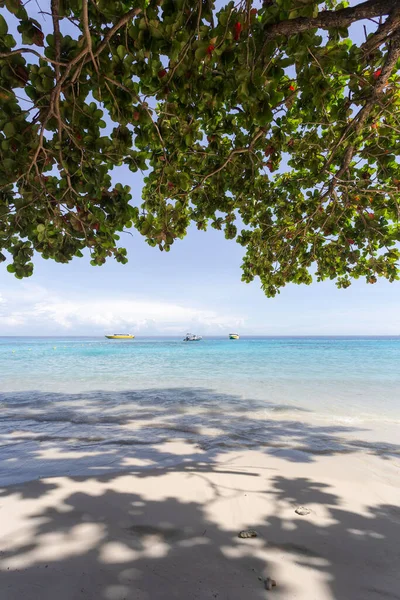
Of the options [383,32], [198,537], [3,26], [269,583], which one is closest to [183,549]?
[198,537]

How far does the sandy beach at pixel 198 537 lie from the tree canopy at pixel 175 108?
266cm

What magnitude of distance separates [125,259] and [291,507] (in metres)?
3.46

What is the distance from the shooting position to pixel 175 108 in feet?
10.6

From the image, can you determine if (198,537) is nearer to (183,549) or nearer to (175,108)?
(183,549)

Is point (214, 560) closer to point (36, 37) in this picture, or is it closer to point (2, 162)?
point (2, 162)

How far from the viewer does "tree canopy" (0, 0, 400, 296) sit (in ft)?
7.31

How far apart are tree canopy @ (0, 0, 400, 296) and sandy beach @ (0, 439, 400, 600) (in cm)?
266

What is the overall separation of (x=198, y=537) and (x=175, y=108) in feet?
13.6

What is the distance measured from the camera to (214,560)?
204 cm

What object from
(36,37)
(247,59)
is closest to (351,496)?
(247,59)

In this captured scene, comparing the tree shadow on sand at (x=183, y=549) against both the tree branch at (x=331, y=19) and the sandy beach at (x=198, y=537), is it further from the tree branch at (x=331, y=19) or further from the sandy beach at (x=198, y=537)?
the tree branch at (x=331, y=19)

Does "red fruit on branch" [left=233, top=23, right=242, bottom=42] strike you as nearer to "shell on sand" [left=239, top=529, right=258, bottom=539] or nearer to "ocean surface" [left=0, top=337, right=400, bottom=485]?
"shell on sand" [left=239, top=529, right=258, bottom=539]

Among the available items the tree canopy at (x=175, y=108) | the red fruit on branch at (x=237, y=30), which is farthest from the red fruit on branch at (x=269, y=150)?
the red fruit on branch at (x=237, y=30)

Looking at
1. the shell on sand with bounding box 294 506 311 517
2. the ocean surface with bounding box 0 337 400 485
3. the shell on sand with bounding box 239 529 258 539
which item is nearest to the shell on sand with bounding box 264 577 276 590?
the shell on sand with bounding box 239 529 258 539
